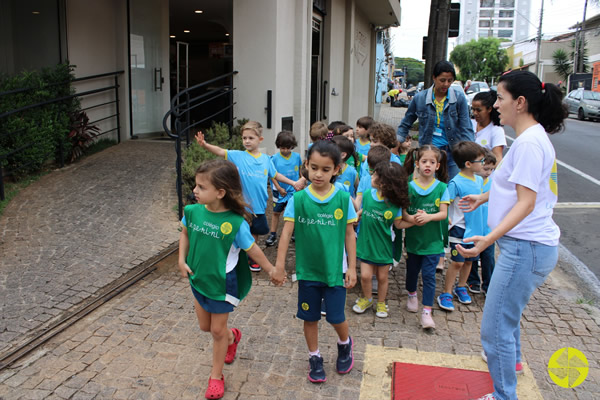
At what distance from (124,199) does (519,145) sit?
5.40 meters

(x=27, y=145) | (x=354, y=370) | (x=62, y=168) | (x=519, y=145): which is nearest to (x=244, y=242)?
(x=354, y=370)

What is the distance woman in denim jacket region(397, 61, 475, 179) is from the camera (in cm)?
542

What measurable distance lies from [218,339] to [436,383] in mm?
1429

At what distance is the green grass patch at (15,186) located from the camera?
254 inches

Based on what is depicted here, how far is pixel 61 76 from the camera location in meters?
8.11

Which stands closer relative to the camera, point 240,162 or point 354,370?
point 354,370

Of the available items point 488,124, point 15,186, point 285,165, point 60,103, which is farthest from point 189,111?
point 488,124

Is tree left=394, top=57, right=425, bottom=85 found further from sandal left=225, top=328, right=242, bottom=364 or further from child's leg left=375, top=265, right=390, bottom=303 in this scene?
sandal left=225, top=328, right=242, bottom=364

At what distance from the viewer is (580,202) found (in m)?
9.12

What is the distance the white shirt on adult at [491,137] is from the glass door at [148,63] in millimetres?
7272

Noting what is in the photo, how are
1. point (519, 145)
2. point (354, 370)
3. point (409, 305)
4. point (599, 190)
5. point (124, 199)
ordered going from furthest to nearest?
point (599, 190), point (124, 199), point (409, 305), point (354, 370), point (519, 145)

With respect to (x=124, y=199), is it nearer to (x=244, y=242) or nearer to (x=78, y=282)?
(x=78, y=282)

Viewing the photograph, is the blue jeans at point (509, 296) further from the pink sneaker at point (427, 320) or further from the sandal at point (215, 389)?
the sandal at point (215, 389)

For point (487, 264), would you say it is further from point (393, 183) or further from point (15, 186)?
point (15, 186)
